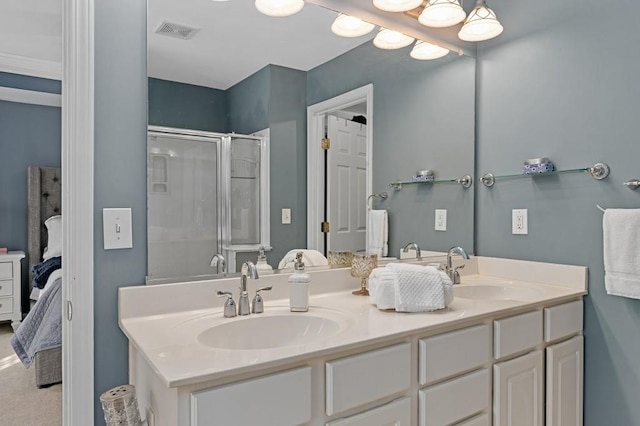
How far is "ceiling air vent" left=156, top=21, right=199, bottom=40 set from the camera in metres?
1.48

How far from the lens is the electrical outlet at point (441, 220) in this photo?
2295mm

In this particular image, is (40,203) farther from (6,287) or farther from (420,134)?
(420,134)

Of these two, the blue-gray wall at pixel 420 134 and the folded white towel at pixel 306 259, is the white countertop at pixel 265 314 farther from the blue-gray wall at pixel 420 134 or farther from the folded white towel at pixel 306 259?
the blue-gray wall at pixel 420 134

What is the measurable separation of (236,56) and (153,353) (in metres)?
1.15

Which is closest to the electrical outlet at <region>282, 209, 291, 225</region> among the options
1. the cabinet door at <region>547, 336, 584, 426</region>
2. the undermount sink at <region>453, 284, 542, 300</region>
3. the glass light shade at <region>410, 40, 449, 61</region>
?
the undermount sink at <region>453, 284, 542, 300</region>

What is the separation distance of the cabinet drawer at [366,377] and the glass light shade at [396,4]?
4.62 ft

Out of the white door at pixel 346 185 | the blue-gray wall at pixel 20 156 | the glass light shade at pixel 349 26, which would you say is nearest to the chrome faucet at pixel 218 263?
the white door at pixel 346 185

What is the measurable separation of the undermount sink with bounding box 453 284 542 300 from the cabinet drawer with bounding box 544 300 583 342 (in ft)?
0.51

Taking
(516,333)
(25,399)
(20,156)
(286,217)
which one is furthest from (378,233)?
(20,156)

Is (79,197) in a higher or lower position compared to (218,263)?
higher

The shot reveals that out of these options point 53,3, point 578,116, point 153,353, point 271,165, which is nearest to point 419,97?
point 578,116

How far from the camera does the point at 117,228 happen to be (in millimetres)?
1363

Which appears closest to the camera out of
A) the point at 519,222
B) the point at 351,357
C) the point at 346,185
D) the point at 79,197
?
the point at 351,357

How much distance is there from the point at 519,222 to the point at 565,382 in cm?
75
